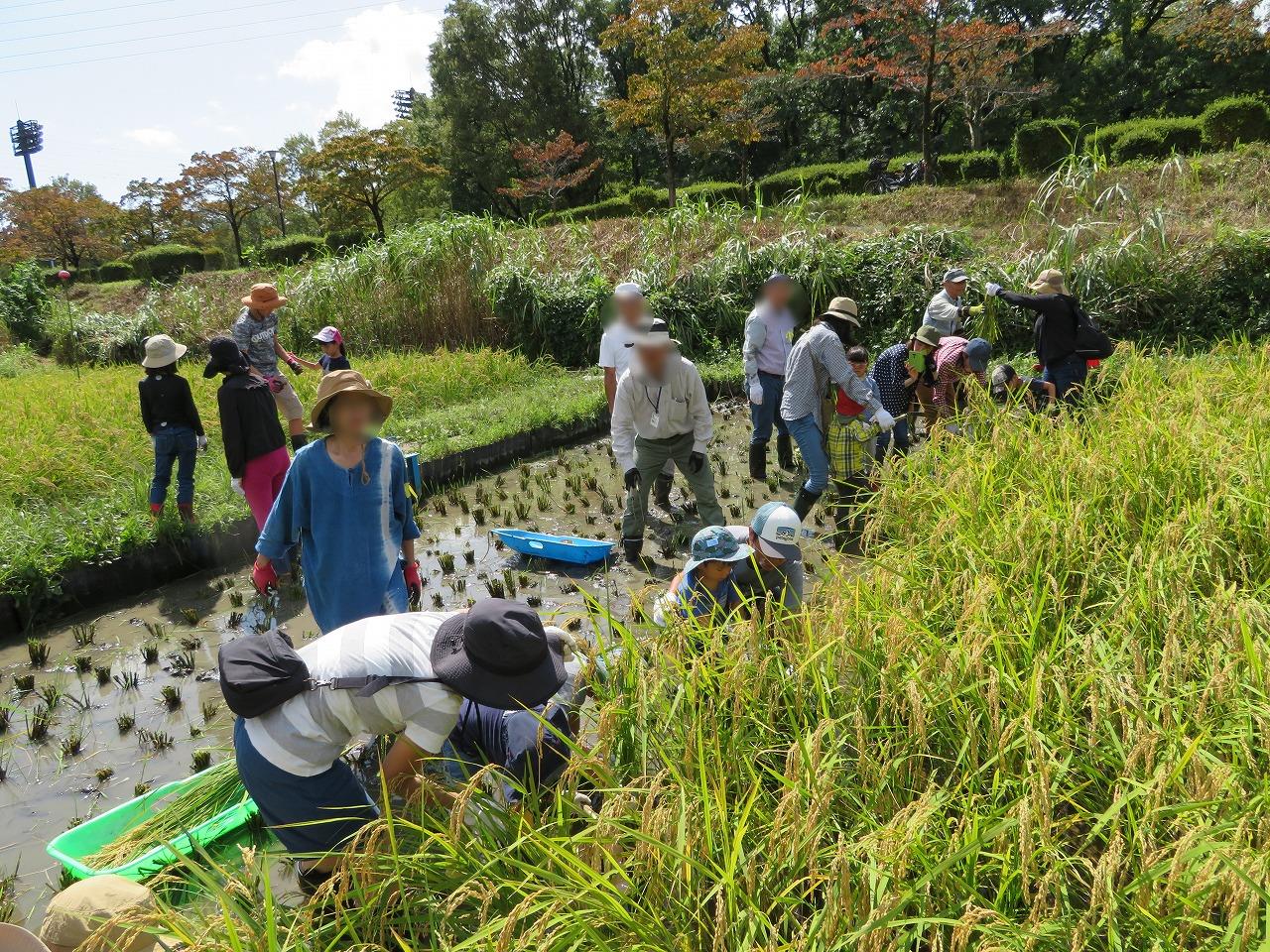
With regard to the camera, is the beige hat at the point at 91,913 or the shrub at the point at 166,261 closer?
the beige hat at the point at 91,913

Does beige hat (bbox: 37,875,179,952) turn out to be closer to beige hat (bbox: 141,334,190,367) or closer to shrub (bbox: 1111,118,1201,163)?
beige hat (bbox: 141,334,190,367)

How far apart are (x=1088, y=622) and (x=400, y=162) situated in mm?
25376

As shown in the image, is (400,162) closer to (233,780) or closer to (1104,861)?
(233,780)

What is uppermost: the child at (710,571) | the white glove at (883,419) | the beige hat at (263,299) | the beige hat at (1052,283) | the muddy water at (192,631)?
the beige hat at (263,299)

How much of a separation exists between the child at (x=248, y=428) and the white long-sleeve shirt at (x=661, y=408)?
2.12 m

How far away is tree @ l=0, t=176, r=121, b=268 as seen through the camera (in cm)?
2848

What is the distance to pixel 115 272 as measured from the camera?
2723 centimetres

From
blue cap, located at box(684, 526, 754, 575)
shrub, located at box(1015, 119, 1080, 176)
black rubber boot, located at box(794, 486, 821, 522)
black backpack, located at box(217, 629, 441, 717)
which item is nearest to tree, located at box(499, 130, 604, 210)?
shrub, located at box(1015, 119, 1080, 176)

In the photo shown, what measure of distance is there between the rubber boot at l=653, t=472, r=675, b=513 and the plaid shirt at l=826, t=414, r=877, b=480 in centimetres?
123

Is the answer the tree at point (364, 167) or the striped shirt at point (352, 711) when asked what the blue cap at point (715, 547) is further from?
the tree at point (364, 167)

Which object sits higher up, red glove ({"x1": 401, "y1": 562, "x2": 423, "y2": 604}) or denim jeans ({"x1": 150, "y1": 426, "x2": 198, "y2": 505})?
denim jeans ({"x1": 150, "y1": 426, "x2": 198, "y2": 505})

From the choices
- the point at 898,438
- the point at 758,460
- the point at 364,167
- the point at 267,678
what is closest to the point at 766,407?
the point at 758,460

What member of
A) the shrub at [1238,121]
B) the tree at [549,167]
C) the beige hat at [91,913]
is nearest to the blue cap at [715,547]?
the beige hat at [91,913]

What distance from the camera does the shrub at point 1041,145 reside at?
16.4 metres
